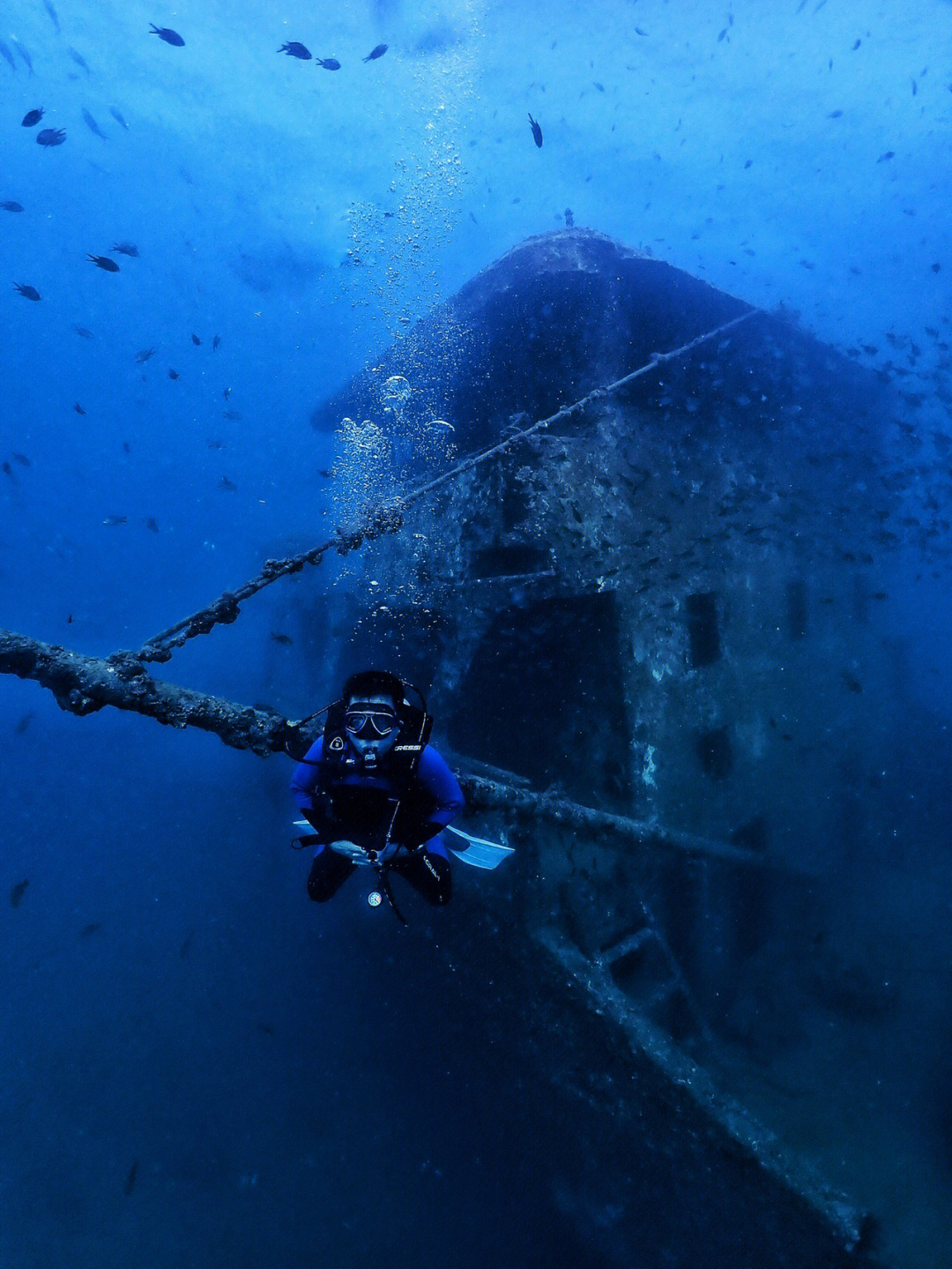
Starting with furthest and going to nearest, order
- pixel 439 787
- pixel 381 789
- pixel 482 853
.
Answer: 1. pixel 482 853
2. pixel 439 787
3. pixel 381 789

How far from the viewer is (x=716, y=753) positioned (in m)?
7.06

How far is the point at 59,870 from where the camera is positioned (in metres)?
18.9

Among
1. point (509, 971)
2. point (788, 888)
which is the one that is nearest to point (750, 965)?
point (788, 888)

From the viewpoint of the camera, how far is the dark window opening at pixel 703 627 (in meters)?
6.92

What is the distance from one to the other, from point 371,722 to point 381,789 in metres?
0.33

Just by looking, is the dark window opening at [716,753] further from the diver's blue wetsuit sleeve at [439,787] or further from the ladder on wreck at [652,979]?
the diver's blue wetsuit sleeve at [439,787]

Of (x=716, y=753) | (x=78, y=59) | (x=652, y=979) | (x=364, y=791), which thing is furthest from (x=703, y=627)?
(x=78, y=59)

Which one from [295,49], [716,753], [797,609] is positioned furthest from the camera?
[295,49]

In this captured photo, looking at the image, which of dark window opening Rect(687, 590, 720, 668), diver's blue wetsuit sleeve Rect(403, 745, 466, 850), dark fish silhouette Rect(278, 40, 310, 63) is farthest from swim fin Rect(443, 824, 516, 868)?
dark fish silhouette Rect(278, 40, 310, 63)

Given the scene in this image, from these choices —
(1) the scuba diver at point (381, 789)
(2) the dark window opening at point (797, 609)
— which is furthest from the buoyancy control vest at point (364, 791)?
(2) the dark window opening at point (797, 609)

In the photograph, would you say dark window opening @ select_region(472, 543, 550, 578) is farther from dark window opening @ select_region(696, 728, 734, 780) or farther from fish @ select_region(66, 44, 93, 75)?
fish @ select_region(66, 44, 93, 75)

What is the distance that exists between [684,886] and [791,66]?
55.2 m

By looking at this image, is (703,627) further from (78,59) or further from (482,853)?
(78,59)

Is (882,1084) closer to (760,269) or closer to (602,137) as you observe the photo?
(760,269)
